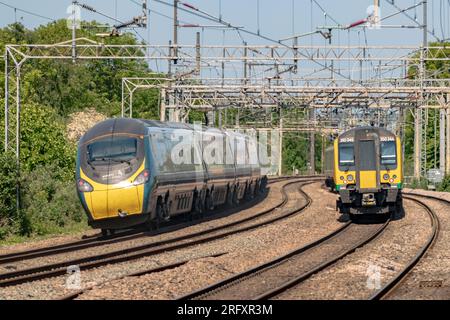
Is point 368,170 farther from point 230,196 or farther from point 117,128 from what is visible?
point 230,196

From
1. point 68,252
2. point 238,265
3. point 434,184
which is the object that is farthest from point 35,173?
point 434,184

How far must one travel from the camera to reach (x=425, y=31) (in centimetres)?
5450

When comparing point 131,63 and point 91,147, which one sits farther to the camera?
point 131,63

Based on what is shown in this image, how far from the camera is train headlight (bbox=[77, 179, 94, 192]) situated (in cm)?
2308

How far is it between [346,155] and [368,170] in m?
0.81

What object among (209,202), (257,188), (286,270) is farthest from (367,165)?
(257,188)

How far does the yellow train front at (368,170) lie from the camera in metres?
26.8

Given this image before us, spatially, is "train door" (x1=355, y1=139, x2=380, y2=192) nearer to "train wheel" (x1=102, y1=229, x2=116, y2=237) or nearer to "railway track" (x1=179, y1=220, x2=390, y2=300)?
"railway track" (x1=179, y1=220, x2=390, y2=300)

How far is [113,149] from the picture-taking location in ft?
76.7

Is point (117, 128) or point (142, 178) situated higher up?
point (117, 128)

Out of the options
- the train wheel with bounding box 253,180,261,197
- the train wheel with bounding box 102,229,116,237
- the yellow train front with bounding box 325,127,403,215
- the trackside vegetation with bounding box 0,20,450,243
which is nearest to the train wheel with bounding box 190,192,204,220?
the trackside vegetation with bounding box 0,20,450,243

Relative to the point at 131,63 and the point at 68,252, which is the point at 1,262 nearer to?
the point at 68,252

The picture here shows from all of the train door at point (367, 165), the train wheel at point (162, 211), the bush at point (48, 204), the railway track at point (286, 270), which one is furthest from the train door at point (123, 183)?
the train door at point (367, 165)
